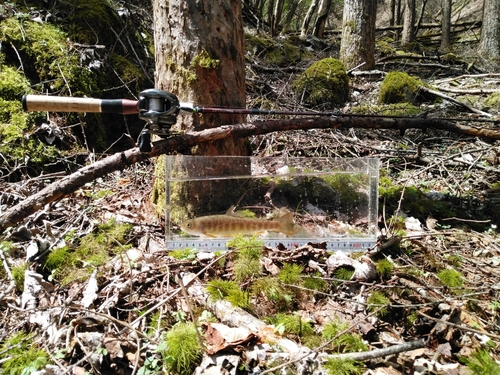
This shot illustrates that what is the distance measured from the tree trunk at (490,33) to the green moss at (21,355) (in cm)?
1190

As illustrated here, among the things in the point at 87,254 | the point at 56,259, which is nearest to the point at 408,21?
the point at 87,254

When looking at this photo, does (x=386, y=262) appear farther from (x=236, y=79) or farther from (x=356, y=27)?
(x=356, y=27)

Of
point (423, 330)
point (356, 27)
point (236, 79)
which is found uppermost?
point (356, 27)

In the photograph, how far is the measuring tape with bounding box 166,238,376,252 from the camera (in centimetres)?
278

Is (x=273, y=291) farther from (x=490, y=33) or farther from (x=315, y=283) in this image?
(x=490, y=33)

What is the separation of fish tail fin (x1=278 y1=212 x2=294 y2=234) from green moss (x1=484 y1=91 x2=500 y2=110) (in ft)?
17.1

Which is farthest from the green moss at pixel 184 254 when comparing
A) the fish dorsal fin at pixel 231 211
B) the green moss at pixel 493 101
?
the green moss at pixel 493 101

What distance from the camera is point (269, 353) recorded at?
1.88m

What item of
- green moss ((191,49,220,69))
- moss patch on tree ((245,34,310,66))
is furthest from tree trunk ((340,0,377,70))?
green moss ((191,49,220,69))

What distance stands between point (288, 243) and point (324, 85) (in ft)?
16.3

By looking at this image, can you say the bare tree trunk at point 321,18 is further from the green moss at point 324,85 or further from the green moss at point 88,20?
the green moss at point 88,20

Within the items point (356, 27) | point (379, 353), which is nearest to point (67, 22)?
point (379, 353)

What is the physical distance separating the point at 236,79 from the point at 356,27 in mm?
6443

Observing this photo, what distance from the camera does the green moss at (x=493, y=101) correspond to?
6.27 m
